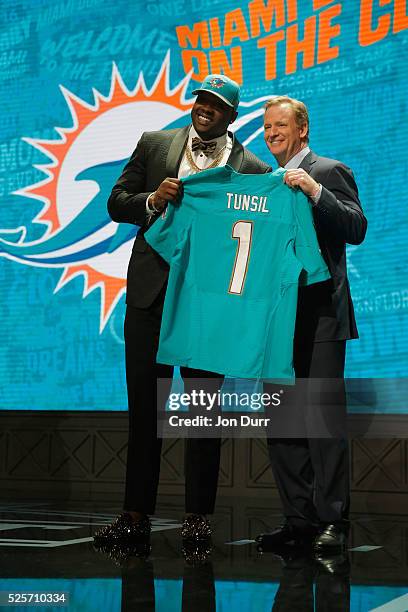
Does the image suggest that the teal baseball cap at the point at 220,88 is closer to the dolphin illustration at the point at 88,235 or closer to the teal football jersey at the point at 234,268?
the teal football jersey at the point at 234,268

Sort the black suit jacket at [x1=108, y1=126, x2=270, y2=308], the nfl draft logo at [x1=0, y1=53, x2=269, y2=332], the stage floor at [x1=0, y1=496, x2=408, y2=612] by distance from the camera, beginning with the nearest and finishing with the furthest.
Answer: the stage floor at [x1=0, y1=496, x2=408, y2=612]
the black suit jacket at [x1=108, y1=126, x2=270, y2=308]
the nfl draft logo at [x1=0, y1=53, x2=269, y2=332]

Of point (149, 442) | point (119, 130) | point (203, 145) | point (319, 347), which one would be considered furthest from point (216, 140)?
point (119, 130)

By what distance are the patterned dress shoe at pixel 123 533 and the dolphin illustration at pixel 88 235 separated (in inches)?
75.6

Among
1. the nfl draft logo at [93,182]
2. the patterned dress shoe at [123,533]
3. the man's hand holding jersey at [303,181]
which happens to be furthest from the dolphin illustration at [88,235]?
the patterned dress shoe at [123,533]

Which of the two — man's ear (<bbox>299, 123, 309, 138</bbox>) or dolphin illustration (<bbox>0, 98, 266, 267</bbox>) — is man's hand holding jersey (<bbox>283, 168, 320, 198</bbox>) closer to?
man's ear (<bbox>299, 123, 309, 138</bbox>)

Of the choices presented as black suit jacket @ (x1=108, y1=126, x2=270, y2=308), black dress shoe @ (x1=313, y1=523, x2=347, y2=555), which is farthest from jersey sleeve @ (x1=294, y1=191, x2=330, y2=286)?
black dress shoe @ (x1=313, y1=523, x2=347, y2=555)

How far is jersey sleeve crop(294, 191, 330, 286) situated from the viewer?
2297mm

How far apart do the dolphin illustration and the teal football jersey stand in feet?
5.35

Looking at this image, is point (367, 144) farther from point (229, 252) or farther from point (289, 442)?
point (289, 442)

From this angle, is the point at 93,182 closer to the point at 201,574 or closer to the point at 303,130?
the point at 303,130

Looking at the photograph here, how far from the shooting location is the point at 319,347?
2.37m

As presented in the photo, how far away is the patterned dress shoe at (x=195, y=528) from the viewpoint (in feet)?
7.63

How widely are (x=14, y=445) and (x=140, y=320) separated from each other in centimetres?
218

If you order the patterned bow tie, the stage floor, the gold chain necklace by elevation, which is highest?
the patterned bow tie
